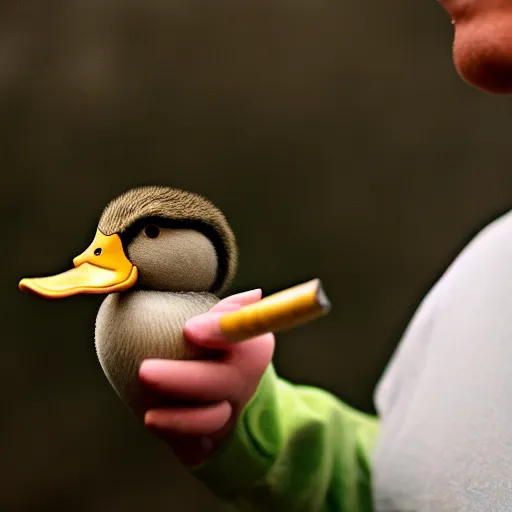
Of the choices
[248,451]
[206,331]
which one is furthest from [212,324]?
[248,451]

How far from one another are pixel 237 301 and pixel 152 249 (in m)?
0.04

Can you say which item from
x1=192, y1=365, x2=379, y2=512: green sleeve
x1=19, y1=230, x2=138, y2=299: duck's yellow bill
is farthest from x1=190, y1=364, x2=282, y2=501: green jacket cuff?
x1=19, y1=230, x2=138, y2=299: duck's yellow bill

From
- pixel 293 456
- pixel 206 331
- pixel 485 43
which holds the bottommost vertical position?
pixel 293 456

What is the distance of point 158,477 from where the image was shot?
576 mm

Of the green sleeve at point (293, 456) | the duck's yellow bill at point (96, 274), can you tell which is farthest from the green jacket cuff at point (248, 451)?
the duck's yellow bill at point (96, 274)

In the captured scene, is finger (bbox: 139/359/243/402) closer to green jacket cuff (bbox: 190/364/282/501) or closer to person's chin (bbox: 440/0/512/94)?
green jacket cuff (bbox: 190/364/282/501)

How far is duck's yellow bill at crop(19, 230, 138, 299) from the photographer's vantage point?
0.25 metres

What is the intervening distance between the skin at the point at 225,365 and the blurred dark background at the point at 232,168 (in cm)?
4

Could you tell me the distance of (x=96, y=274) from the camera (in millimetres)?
255

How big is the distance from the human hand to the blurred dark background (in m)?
0.03

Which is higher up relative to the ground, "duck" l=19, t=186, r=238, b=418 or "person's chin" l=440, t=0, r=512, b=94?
"person's chin" l=440, t=0, r=512, b=94

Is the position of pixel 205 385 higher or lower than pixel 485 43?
lower

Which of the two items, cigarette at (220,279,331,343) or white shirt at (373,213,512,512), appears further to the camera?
white shirt at (373,213,512,512)

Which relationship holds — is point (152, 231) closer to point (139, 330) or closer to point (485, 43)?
point (139, 330)
